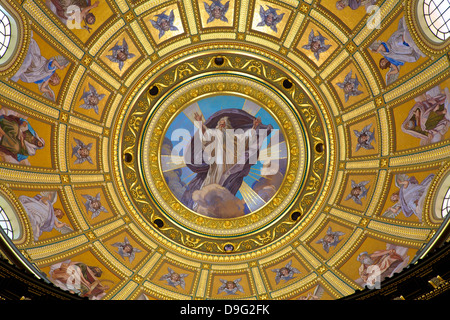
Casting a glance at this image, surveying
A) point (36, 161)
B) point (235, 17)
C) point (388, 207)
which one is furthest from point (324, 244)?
point (36, 161)

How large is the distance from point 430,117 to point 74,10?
1340 centimetres

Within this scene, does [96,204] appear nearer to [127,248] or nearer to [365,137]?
[127,248]

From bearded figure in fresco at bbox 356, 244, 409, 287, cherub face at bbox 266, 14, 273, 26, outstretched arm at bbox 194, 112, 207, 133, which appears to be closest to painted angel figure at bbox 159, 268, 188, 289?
outstretched arm at bbox 194, 112, 207, 133

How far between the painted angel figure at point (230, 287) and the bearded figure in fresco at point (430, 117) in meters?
9.92

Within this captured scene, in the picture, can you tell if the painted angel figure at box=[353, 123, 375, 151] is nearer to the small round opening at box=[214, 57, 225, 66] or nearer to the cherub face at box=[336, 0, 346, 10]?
the cherub face at box=[336, 0, 346, 10]

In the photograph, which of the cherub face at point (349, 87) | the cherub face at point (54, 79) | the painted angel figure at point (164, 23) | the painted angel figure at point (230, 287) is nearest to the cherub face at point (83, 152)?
the cherub face at point (54, 79)

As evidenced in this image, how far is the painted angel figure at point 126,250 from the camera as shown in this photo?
1974 cm

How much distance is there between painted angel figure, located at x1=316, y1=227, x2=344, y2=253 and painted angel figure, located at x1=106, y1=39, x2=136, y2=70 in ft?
37.3

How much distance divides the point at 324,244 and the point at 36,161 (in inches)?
491

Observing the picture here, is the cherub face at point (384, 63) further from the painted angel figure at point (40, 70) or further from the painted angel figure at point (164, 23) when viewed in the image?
the painted angel figure at point (40, 70)

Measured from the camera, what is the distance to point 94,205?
19234 millimetres

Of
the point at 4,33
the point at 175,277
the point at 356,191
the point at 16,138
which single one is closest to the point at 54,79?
the point at 4,33

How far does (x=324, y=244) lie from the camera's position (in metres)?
19.7
